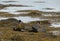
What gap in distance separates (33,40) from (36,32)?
5.22m

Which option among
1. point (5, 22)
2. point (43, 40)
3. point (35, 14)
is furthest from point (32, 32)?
point (35, 14)

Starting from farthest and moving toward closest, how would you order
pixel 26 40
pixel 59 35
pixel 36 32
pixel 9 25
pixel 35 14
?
pixel 35 14
pixel 9 25
pixel 36 32
pixel 59 35
pixel 26 40

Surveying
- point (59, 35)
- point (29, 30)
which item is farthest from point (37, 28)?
point (59, 35)

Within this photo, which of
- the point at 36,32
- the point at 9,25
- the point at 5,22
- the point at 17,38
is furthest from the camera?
the point at 5,22

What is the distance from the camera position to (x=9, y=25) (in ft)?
98.9

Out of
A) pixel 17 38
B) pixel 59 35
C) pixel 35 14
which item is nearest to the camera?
pixel 17 38

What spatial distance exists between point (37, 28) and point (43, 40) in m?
5.58

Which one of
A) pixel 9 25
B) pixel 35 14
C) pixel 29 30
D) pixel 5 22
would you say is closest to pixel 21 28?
pixel 29 30

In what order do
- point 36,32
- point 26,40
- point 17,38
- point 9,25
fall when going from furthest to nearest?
point 9,25 → point 36,32 → point 26,40 → point 17,38

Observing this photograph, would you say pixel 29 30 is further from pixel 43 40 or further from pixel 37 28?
pixel 43 40

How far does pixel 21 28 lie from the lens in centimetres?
2677

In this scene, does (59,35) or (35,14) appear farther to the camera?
(35,14)

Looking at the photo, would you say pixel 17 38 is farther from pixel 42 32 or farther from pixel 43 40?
pixel 42 32

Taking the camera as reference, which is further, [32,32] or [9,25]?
[9,25]
